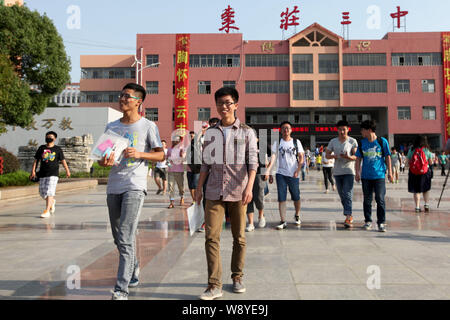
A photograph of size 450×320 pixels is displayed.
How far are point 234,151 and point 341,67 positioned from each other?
39.7 meters

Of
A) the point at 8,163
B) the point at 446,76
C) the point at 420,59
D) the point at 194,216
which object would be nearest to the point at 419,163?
the point at 194,216

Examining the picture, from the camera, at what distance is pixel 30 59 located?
2147cm

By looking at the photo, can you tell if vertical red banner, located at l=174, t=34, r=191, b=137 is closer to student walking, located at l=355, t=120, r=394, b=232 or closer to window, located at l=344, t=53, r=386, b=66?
window, located at l=344, t=53, r=386, b=66

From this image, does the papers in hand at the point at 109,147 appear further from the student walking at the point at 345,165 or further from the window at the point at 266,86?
the window at the point at 266,86

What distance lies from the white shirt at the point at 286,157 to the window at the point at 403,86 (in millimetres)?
39160

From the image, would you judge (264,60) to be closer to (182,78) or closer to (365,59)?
(182,78)

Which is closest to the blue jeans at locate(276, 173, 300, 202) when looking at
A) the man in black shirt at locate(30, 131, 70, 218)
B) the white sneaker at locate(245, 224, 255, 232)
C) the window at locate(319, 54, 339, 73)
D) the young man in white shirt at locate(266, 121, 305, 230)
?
the young man in white shirt at locate(266, 121, 305, 230)

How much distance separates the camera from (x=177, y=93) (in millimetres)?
39625

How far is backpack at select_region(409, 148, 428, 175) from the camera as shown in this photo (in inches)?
308

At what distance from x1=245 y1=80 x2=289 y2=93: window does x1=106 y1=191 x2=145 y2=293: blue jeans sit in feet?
125

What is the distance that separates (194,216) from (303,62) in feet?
129

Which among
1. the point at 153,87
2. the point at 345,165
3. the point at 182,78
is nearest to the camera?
the point at 345,165

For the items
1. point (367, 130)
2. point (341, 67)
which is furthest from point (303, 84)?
point (367, 130)
